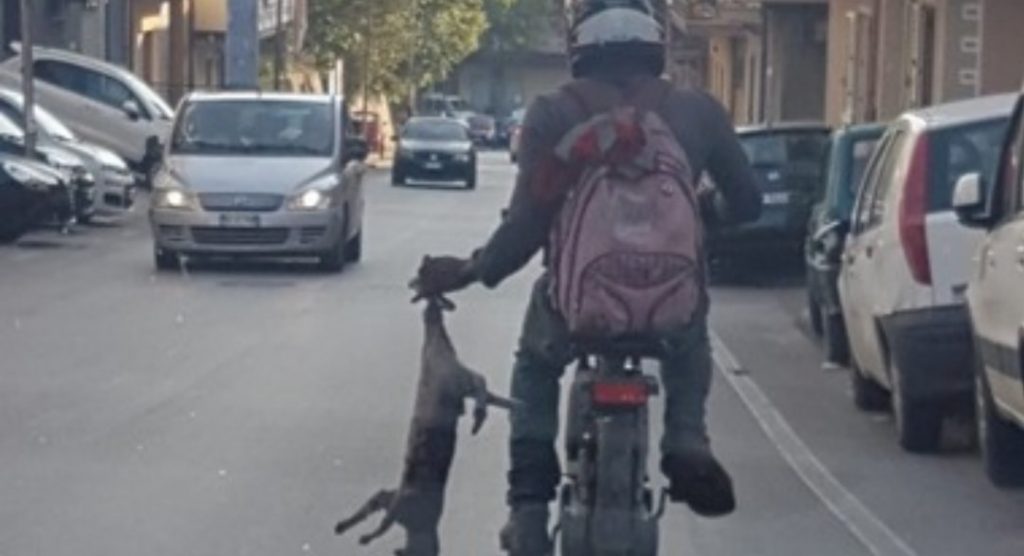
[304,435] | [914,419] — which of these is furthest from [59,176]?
[914,419]

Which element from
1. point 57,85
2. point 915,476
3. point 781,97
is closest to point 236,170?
point 915,476

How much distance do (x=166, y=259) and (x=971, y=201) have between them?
50.5 ft

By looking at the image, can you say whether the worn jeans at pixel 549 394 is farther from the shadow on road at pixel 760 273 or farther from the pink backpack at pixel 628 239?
the shadow on road at pixel 760 273

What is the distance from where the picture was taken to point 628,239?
7586 millimetres

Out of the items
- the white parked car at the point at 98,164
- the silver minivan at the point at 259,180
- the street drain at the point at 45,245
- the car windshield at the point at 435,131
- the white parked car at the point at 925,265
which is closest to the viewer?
the white parked car at the point at 925,265

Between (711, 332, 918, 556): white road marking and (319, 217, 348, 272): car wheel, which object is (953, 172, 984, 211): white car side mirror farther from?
(319, 217, 348, 272): car wheel

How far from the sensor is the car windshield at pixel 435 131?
197 ft

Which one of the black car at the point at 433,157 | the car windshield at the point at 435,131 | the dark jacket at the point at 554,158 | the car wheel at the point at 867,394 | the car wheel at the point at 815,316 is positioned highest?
the dark jacket at the point at 554,158

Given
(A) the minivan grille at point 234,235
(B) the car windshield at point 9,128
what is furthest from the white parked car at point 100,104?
(A) the minivan grille at point 234,235

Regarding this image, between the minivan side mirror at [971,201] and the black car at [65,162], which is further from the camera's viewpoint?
the black car at [65,162]

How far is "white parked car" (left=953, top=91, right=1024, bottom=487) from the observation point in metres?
12.1

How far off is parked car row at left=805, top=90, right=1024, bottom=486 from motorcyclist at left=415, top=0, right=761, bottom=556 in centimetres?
394

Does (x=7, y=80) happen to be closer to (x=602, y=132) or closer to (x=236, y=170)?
(x=236, y=170)

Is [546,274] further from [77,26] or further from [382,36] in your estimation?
[382,36]
